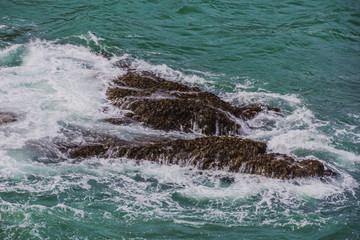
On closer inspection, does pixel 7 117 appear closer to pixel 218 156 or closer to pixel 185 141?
pixel 185 141

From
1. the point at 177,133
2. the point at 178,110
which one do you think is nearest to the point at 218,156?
the point at 177,133

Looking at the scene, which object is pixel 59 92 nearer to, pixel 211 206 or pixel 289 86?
pixel 211 206

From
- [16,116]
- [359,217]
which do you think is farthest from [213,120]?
[16,116]

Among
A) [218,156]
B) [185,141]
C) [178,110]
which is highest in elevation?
[178,110]

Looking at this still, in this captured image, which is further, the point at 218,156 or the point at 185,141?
the point at 185,141

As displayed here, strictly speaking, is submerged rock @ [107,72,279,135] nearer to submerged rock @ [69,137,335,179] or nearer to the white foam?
the white foam

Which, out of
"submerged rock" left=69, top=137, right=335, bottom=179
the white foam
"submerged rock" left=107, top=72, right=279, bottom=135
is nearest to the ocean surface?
the white foam
